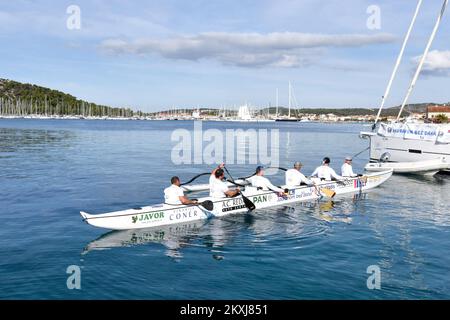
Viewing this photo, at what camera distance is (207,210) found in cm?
1784

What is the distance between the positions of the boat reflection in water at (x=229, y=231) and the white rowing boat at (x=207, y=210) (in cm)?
28

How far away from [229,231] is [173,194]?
106 inches

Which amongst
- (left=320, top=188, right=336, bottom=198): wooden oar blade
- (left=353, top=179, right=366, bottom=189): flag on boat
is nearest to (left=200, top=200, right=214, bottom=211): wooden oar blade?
(left=320, top=188, right=336, bottom=198): wooden oar blade

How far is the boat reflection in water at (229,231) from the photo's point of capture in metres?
14.7

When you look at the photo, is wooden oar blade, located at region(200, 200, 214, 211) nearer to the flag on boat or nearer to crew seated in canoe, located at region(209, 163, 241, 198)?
crew seated in canoe, located at region(209, 163, 241, 198)

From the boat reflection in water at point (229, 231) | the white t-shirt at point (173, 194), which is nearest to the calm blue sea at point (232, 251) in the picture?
the boat reflection in water at point (229, 231)

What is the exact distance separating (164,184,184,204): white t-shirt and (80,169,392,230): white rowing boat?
0.25 m

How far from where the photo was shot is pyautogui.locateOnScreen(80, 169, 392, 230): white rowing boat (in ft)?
50.6

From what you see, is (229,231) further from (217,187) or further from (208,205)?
(217,187)

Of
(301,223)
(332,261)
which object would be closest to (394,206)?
(301,223)

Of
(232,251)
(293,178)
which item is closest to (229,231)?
(232,251)
